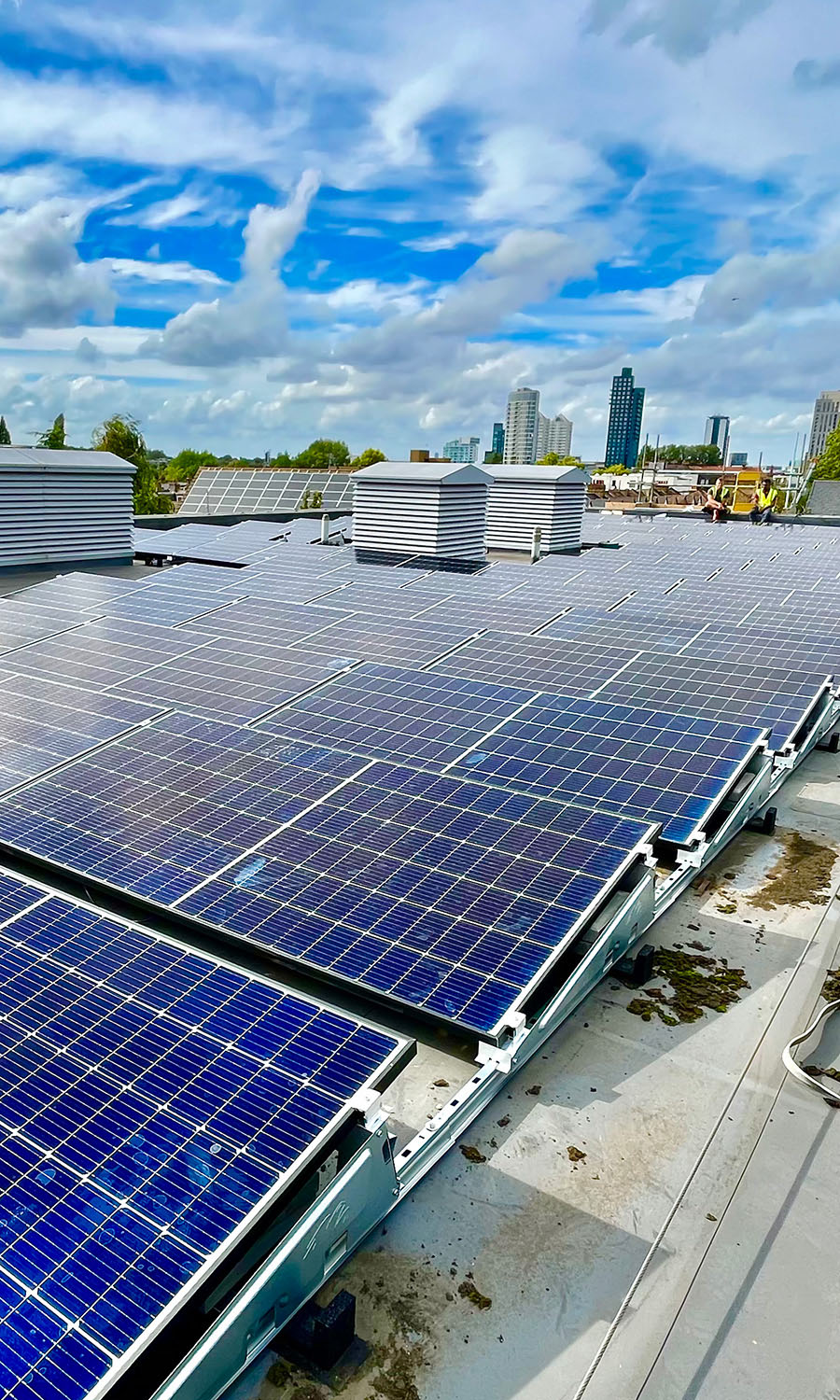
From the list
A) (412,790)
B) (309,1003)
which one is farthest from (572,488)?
(309,1003)

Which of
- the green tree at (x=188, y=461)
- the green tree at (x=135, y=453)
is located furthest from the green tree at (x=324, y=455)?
the green tree at (x=135, y=453)

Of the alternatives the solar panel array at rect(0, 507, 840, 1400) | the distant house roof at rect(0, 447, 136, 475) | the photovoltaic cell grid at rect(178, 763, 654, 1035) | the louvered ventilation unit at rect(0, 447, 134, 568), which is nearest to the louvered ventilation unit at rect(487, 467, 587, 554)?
the solar panel array at rect(0, 507, 840, 1400)

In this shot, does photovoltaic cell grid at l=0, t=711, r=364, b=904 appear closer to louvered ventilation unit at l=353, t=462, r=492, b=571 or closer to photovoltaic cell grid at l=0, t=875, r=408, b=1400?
photovoltaic cell grid at l=0, t=875, r=408, b=1400

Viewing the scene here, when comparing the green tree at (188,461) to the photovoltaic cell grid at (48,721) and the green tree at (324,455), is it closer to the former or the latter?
the green tree at (324,455)

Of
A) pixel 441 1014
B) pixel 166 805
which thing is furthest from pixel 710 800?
pixel 166 805

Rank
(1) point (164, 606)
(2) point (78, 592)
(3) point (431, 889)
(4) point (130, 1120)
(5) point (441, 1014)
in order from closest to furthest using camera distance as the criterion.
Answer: (4) point (130, 1120) < (5) point (441, 1014) < (3) point (431, 889) < (1) point (164, 606) < (2) point (78, 592)

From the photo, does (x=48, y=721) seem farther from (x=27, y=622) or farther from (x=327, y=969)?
(x=327, y=969)
